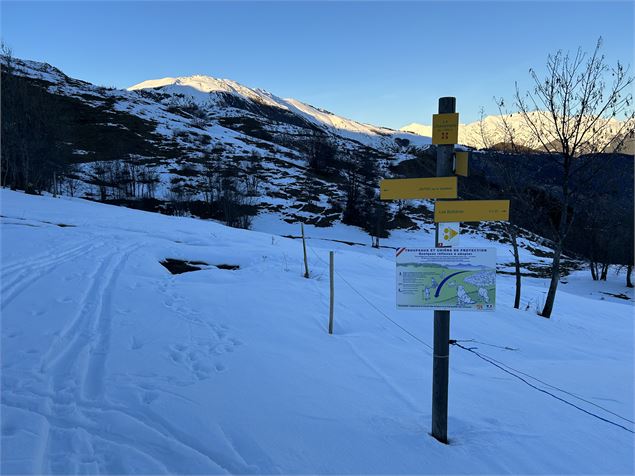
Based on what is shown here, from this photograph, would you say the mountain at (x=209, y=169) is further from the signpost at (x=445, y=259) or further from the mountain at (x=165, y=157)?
the signpost at (x=445, y=259)

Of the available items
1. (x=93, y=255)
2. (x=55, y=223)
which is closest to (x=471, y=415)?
(x=93, y=255)

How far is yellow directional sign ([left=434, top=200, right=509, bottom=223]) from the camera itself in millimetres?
3121

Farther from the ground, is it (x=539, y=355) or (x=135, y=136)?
(x=135, y=136)

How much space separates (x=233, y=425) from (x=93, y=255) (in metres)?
10.5

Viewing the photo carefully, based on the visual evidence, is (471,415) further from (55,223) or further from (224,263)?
(55,223)

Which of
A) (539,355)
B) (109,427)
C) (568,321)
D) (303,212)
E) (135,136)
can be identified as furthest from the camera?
(135,136)

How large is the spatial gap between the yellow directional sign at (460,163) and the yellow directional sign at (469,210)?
0.31 meters

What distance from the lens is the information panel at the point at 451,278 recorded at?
10.3 ft

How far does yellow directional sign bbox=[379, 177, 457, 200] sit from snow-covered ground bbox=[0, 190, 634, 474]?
2332 millimetres

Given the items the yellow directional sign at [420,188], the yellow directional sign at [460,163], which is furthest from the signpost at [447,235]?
the yellow directional sign at [460,163]

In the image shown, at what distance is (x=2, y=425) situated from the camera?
3.11 metres

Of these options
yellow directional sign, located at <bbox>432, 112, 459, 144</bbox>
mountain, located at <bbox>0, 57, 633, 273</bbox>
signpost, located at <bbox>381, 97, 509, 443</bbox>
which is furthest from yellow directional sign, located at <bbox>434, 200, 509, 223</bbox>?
mountain, located at <bbox>0, 57, 633, 273</bbox>

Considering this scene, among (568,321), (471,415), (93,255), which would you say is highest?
(93,255)

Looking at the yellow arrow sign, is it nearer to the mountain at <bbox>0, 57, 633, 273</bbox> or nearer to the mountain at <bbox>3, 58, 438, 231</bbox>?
the mountain at <bbox>0, 57, 633, 273</bbox>
